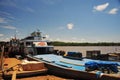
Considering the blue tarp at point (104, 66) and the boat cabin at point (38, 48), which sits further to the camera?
the boat cabin at point (38, 48)

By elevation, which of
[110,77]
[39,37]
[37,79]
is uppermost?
[39,37]

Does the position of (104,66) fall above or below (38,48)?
below

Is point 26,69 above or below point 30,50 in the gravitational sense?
below

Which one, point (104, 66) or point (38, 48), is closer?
point (104, 66)

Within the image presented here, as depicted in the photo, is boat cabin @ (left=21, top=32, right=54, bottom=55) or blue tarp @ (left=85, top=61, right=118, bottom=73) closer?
blue tarp @ (left=85, top=61, right=118, bottom=73)

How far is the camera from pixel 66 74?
12.7m

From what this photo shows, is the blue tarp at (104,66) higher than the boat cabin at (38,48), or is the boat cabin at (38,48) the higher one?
the boat cabin at (38,48)

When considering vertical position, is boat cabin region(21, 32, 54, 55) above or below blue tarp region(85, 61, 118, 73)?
above

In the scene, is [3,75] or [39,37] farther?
[39,37]

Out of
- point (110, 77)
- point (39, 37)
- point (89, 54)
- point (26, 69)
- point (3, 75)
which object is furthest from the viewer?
point (39, 37)

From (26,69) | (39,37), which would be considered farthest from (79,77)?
(39,37)

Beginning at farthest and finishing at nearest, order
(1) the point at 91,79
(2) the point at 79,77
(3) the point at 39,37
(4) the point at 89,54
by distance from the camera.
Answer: (3) the point at 39,37 < (4) the point at 89,54 < (2) the point at 79,77 < (1) the point at 91,79

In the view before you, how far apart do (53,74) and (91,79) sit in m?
4.50

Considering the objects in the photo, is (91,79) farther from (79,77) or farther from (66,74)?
(66,74)
